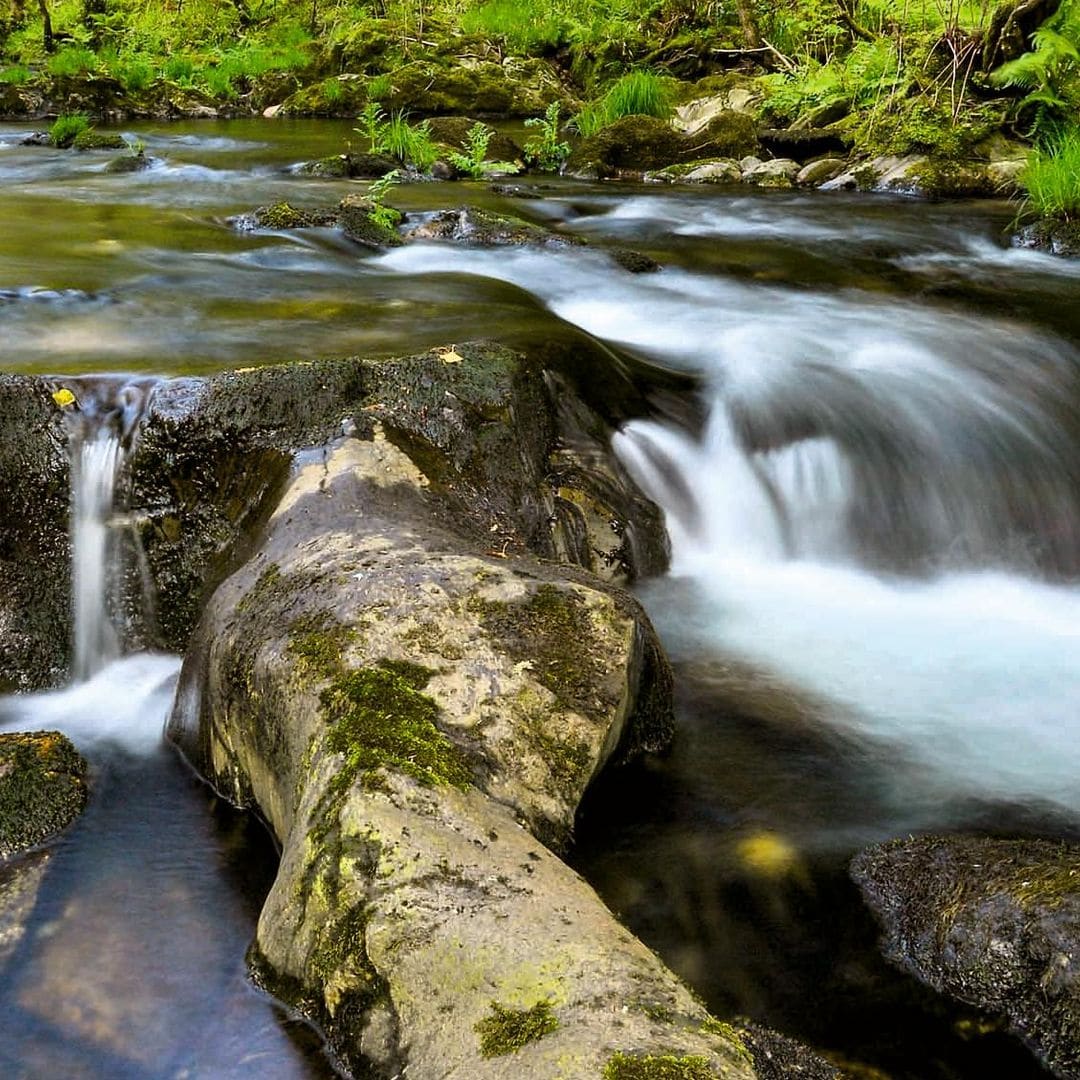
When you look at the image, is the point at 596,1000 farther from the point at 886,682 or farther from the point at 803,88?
the point at 803,88

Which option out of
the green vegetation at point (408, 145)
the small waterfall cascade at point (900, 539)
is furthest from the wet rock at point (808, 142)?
the small waterfall cascade at point (900, 539)

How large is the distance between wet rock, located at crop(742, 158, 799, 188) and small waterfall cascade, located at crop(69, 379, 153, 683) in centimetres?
922

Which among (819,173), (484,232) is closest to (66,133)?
(484,232)

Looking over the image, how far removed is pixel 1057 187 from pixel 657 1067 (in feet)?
29.7

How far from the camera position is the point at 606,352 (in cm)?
547

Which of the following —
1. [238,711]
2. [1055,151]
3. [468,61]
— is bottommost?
[238,711]

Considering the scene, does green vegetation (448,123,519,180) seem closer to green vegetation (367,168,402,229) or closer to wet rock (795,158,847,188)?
green vegetation (367,168,402,229)

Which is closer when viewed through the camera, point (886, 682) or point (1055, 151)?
point (886, 682)

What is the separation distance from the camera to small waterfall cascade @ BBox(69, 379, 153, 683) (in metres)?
4.07

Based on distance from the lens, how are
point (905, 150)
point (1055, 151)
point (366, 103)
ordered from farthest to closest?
point (366, 103)
point (905, 150)
point (1055, 151)

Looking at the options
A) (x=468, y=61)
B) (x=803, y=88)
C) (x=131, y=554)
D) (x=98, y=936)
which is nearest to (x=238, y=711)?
(x=98, y=936)

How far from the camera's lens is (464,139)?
13094 millimetres

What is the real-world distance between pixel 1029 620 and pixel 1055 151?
6935 millimetres

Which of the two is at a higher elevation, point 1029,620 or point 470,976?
point 470,976
